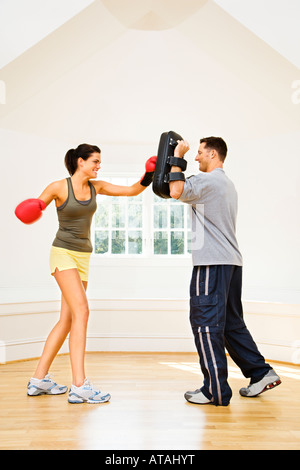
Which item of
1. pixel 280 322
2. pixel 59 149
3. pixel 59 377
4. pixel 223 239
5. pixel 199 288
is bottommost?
pixel 59 377

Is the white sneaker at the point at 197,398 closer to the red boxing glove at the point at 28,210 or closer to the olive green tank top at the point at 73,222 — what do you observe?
the olive green tank top at the point at 73,222

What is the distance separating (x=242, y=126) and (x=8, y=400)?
3.28m

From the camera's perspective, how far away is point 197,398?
2.47 metres

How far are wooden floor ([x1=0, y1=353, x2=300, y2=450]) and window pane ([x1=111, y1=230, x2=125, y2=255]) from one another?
5.88ft

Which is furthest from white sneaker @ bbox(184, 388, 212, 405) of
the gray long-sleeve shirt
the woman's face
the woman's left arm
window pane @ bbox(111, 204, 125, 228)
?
window pane @ bbox(111, 204, 125, 228)

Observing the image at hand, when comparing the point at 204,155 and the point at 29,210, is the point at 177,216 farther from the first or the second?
the point at 29,210

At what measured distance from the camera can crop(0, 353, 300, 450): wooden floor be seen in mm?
1880

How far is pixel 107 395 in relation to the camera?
254 cm

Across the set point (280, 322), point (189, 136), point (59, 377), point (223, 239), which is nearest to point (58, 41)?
point (189, 136)

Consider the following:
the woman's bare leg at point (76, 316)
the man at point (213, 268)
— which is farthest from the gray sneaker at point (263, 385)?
the woman's bare leg at point (76, 316)

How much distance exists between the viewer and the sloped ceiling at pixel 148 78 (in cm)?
356
